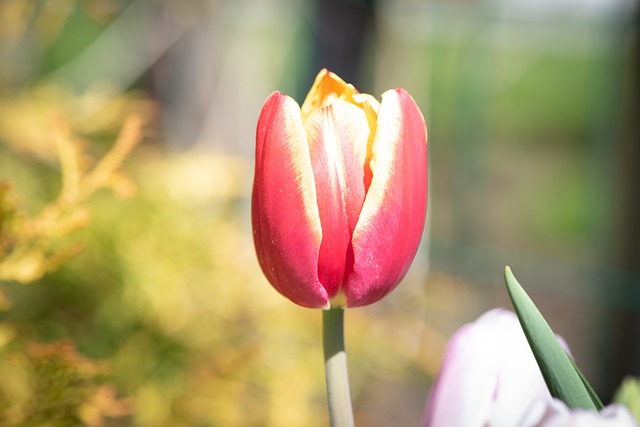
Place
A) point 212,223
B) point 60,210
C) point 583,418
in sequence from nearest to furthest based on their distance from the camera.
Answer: point 583,418 < point 60,210 < point 212,223

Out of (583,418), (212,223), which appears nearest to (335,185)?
(583,418)

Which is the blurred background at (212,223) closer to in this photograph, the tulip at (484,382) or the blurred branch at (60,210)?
the blurred branch at (60,210)

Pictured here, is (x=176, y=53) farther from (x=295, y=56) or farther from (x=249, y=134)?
(x=295, y=56)

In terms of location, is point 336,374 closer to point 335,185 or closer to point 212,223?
point 335,185

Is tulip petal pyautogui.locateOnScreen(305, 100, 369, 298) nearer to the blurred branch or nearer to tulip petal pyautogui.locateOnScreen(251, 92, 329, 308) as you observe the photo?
tulip petal pyautogui.locateOnScreen(251, 92, 329, 308)

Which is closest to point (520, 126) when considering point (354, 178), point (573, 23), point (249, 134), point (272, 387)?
point (573, 23)

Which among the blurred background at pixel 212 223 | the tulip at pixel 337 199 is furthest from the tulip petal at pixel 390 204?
A: the blurred background at pixel 212 223

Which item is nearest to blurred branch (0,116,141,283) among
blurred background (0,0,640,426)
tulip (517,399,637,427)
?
blurred background (0,0,640,426)
